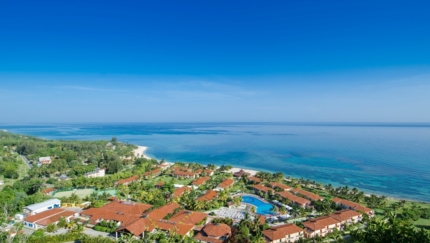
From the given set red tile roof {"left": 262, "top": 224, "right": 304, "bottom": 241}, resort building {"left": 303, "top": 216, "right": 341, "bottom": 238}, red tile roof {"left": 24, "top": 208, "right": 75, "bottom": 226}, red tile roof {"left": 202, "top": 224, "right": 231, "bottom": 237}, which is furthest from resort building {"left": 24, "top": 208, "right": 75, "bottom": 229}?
resort building {"left": 303, "top": 216, "right": 341, "bottom": 238}

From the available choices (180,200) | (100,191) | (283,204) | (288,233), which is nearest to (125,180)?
(100,191)

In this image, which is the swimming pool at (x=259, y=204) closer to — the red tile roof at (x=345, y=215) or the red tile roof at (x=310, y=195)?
the red tile roof at (x=310, y=195)

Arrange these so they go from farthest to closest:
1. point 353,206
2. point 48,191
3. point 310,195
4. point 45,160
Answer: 1. point 45,160
2. point 48,191
3. point 310,195
4. point 353,206

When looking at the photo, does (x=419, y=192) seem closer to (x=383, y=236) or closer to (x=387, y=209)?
(x=387, y=209)

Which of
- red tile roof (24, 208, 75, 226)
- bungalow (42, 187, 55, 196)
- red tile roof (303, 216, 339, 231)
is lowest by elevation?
bungalow (42, 187, 55, 196)

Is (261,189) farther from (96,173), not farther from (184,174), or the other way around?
(96,173)

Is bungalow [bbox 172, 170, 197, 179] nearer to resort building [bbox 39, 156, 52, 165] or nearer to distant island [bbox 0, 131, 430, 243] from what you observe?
distant island [bbox 0, 131, 430, 243]

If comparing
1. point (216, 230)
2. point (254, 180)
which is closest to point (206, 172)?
point (254, 180)

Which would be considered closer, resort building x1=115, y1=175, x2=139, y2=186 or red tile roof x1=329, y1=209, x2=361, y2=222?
red tile roof x1=329, y1=209, x2=361, y2=222

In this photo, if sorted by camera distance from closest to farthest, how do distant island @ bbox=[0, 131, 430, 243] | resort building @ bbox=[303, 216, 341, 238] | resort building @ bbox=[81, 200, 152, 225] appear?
distant island @ bbox=[0, 131, 430, 243] < resort building @ bbox=[303, 216, 341, 238] < resort building @ bbox=[81, 200, 152, 225]
